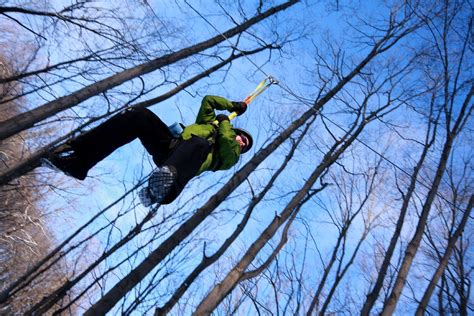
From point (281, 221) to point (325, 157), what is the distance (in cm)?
194

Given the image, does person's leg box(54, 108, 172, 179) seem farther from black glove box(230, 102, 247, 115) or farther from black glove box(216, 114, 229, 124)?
black glove box(230, 102, 247, 115)

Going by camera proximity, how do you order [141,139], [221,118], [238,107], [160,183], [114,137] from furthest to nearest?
[238,107], [221,118], [141,139], [114,137], [160,183]

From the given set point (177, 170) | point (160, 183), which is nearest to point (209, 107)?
point (177, 170)

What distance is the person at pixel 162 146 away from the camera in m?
2.91

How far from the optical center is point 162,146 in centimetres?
336

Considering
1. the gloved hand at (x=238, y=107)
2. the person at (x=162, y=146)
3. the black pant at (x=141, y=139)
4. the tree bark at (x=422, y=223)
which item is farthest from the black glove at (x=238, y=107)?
the tree bark at (x=422, y=223)

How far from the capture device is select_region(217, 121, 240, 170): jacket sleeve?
135 inches

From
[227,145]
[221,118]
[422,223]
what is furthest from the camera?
[422,223]

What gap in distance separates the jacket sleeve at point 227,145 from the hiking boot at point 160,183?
2.31ft

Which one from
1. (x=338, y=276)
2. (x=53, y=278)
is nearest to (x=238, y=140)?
(x=338, y=276)

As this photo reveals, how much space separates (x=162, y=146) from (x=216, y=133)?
0.49 m

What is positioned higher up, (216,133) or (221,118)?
(221,118)

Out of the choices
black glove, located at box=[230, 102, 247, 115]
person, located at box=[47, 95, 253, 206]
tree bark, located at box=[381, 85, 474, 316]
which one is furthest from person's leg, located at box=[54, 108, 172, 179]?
tree bark, located at box=[381, 85, 474, 316]

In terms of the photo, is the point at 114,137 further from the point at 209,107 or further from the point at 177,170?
the point at 209,107
